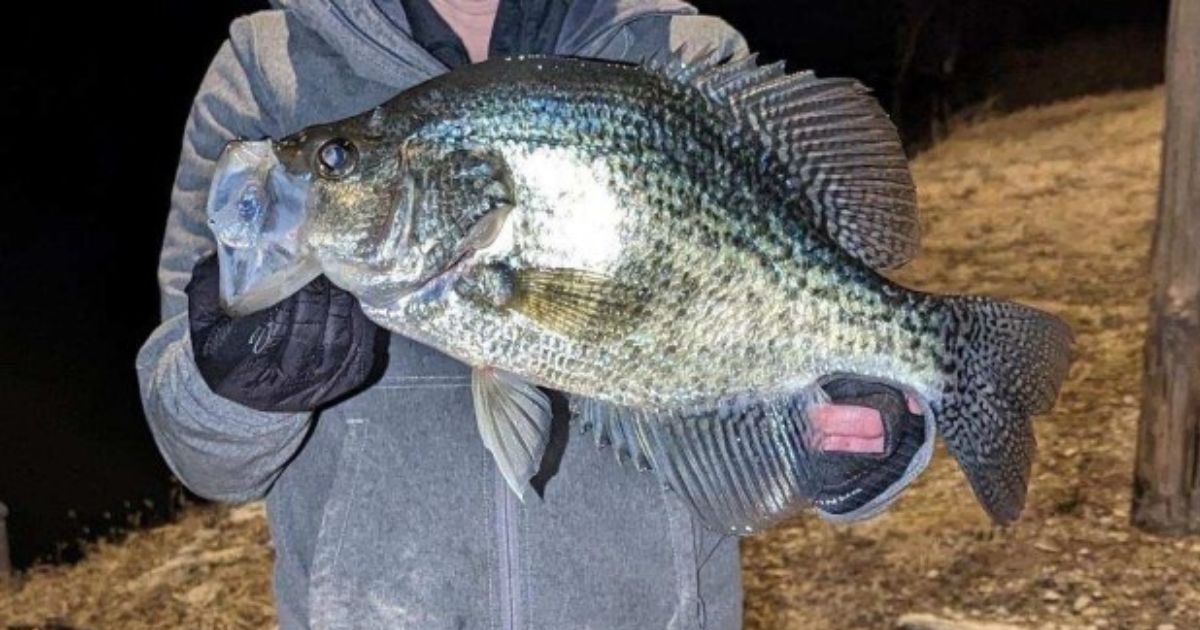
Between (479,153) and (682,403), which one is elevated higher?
(479,153)

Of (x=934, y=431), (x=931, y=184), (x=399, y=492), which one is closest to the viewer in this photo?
(x=934, y=431)

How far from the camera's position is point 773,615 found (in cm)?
527

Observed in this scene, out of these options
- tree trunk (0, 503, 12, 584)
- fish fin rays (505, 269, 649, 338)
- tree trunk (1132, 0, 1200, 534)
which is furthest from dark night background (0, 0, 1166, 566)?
fish fin rays (505, 269, 649, 338)

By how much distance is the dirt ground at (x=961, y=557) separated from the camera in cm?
Answer: 514

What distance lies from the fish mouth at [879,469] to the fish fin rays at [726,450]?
2.5 inches

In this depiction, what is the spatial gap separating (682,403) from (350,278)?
1.79 feet

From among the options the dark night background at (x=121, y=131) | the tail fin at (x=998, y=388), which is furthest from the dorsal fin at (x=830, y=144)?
the dark night background at (x=121, y=131)

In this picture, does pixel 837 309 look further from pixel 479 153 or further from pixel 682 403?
pixel 479 153

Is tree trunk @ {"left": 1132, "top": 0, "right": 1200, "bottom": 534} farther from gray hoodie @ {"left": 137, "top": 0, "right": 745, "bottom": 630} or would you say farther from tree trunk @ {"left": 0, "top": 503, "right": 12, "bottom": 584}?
tree trunk @ {"left": 0, "top": 503, "right": 12, "bottom": 584}

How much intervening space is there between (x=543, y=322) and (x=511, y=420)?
0.26 meters

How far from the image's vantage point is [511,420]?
7.10ft

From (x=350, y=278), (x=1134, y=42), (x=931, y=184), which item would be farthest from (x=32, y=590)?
(x=1134, y=42)

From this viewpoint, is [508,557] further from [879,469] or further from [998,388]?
[998,388]

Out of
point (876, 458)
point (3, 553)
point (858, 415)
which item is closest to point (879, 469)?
point (876, 458)
